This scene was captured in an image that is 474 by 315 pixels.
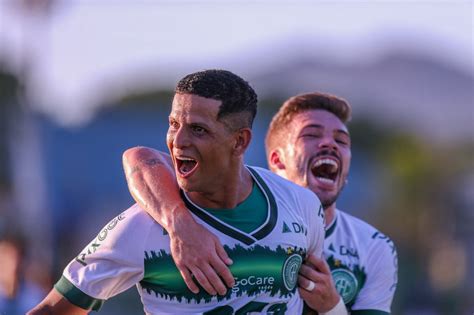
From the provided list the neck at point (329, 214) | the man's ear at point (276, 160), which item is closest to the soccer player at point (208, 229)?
the neck at point (329, 214)

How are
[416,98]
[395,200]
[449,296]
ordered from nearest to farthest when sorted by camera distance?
1. [449,296]
2. [395,200]
3. [416,98]

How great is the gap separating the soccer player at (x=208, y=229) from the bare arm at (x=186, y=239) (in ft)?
0.15

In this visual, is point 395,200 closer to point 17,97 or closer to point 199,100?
point 17,97

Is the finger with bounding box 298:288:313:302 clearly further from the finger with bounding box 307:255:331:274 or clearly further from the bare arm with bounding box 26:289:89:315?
the bare arm with bounding box 26:289:89:315

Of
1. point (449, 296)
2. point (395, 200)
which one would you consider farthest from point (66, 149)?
point (449, 296)

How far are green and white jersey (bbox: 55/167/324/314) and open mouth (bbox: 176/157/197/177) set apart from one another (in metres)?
0.25

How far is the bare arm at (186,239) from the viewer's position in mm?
5988

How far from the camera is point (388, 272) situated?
7.73 metres

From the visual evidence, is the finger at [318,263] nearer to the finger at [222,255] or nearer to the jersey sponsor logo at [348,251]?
the finger at [222,255]

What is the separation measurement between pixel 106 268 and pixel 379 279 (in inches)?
89.2

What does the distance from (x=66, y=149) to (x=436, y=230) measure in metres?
11.3

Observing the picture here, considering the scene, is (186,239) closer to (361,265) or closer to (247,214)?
(247,214)

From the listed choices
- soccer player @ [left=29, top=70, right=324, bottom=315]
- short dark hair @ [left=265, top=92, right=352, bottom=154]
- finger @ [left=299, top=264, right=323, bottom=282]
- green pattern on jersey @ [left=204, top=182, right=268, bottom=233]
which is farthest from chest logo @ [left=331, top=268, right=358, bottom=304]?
green pattern on jersey @ [left=204, top=182, right=268, bottom=233]

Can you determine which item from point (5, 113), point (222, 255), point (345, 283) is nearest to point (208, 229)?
point (222, 255)
